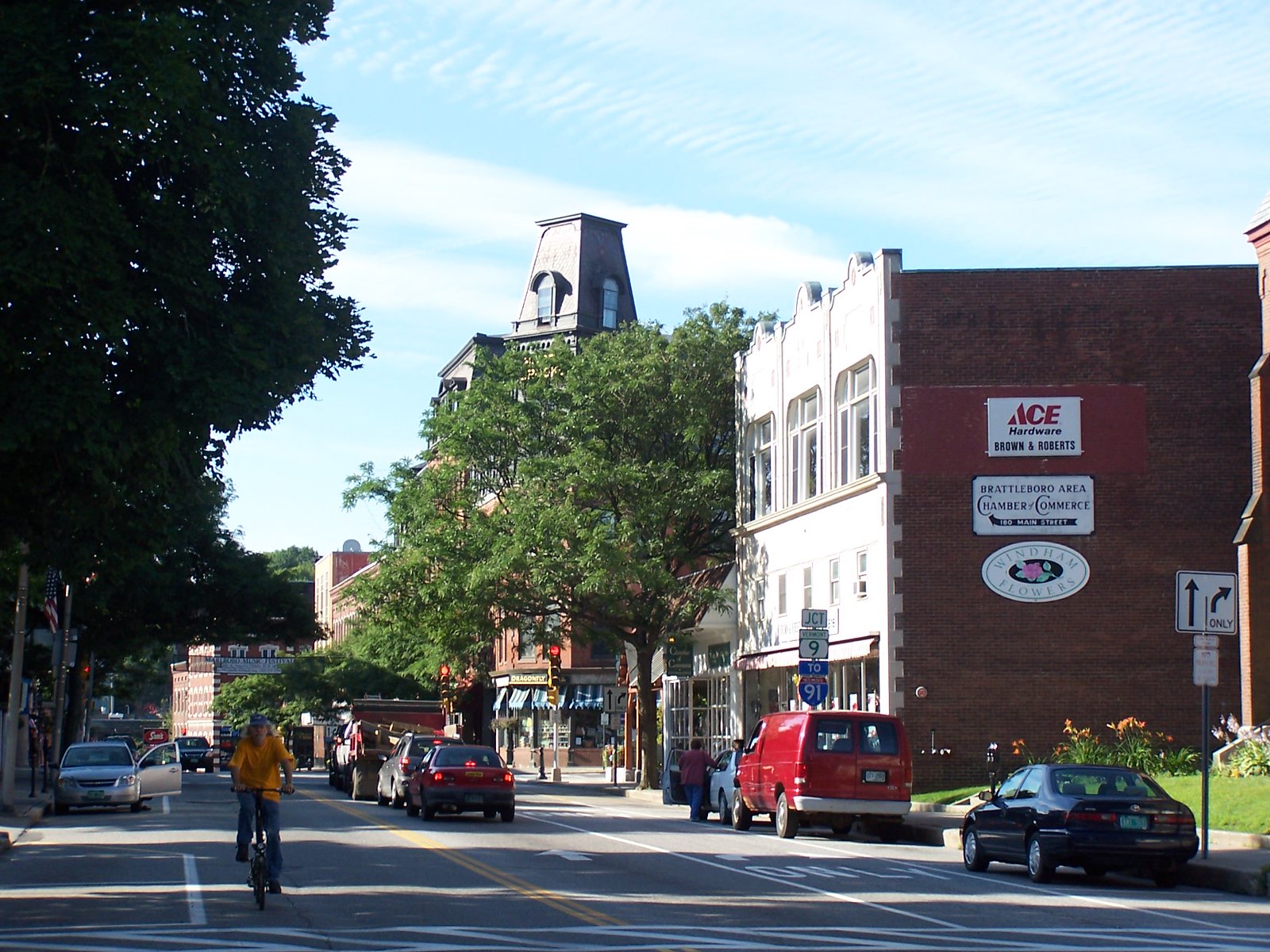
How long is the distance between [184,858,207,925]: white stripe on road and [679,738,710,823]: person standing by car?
1280 centimetres

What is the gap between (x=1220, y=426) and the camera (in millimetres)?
33250

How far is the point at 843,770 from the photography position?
25.3 m

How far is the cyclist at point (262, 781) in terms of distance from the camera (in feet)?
49.6

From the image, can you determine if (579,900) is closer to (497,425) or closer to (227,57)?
(227,57)

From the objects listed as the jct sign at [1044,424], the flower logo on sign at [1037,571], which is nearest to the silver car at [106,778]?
the flower logo on sign at [1037,571]

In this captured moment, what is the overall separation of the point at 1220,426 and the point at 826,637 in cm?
976

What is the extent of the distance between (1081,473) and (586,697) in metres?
44.5

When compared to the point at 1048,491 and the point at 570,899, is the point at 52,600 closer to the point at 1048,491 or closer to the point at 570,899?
the point at 1048,491

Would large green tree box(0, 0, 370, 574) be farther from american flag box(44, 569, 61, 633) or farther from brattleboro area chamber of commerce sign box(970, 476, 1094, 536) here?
brattleboro area chamber of commerce sign box(970, 476, 1094, 536)

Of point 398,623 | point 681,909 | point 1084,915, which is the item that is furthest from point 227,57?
point 398,623

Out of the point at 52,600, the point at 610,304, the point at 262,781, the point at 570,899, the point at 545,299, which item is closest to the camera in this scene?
the point at 262,781

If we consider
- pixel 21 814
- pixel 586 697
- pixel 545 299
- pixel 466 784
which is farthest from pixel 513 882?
pixel 545 299

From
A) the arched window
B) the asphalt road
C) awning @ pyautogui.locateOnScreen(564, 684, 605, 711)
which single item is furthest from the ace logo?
awning @ pyautogui.locateOnScreen(564, 684, 605, 711)

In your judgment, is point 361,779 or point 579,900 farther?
point 361,779
